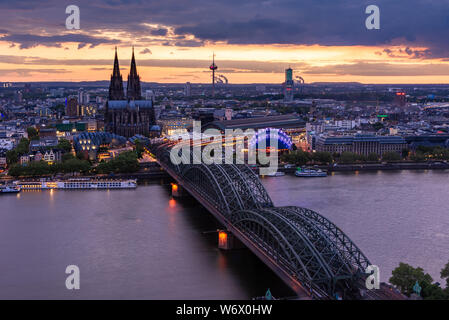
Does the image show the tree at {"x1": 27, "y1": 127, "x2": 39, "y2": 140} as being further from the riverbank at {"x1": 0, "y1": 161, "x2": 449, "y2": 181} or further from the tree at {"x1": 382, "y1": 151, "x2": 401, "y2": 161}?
the tree at {"x1": 382, "y1": 151, "x2": 401, "y2": 161}

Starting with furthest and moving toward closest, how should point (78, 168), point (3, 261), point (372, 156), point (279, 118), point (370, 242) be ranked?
point (279, 118) < point (372, 156) < point (78, 168) < point (370, 242) < point (3, 261)

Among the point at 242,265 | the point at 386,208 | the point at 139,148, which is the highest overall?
the point at 139,148

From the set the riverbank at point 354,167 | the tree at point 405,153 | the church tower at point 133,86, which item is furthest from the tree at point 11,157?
the tree at point 405,153

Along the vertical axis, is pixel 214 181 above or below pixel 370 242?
above

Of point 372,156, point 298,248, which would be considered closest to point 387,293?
point 298,248

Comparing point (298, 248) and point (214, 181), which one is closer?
point (298, 248)

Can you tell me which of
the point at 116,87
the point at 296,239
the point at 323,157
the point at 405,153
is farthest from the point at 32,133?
the point at 296,239

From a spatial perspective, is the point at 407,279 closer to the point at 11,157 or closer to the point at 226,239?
the point at 226,239

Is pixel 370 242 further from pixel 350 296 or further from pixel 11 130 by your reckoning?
pixel 11 130
